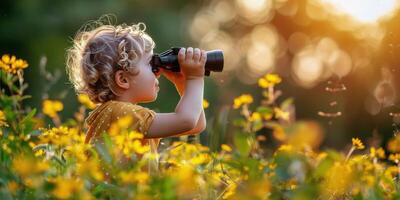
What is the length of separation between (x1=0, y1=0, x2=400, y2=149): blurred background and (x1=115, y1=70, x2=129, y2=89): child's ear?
426 cm

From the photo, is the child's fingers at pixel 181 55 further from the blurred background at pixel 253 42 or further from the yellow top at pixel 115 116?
the blurred background at pixel 253 42

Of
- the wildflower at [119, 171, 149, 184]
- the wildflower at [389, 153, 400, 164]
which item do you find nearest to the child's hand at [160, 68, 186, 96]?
the wildflower at [389, 153, 400, 164]

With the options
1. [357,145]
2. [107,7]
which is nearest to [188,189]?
[357,145]

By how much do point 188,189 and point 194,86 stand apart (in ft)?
4.40

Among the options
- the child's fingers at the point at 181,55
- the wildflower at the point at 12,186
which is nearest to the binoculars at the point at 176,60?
the child's fingers at the point at 181,55

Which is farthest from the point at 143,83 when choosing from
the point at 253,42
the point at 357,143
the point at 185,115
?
the point at 253,42

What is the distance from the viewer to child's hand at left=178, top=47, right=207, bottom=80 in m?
3.04

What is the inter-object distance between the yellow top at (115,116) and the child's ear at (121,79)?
96 mm

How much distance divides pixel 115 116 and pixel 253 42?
1637 cm

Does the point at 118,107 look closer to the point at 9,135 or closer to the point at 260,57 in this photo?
the point at 9,135

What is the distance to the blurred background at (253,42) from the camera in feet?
43.0

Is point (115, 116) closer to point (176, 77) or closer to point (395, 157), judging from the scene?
point (176, 77)

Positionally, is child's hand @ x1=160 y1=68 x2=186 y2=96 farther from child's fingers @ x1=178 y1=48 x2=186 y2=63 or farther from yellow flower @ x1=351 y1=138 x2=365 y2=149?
yellow flower @ x1=351 y1=138 x2=365 y2=149

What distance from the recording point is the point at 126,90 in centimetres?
319
